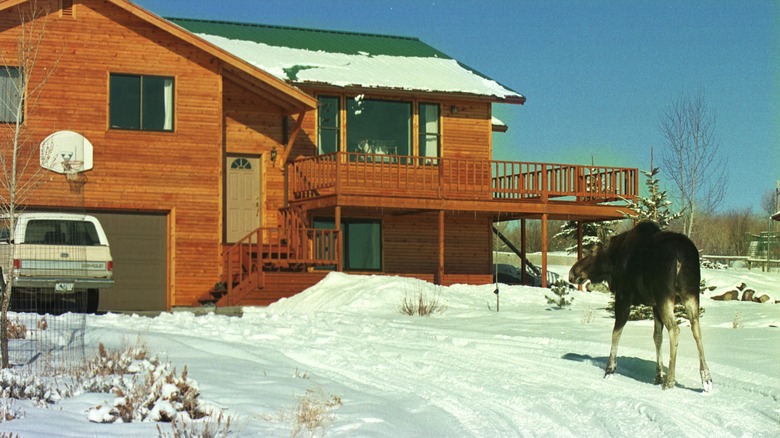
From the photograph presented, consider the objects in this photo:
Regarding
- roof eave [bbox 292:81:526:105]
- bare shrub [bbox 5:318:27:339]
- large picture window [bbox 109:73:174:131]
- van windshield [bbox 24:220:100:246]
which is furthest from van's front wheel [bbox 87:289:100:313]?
roof eave [bbox 292:81:526:105]

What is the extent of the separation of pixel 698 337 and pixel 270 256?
16642 millimetres

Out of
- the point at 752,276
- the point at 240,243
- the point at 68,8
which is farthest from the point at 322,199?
the point at 752,276

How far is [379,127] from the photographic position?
32.2m

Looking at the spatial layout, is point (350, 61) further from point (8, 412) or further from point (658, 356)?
point (8, 412)

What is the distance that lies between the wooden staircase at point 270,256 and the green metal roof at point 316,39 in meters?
6.89

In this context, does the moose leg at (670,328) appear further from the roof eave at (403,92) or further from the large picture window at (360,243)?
the large picture window at (360,243)

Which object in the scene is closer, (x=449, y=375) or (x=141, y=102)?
(x=449, y=375)

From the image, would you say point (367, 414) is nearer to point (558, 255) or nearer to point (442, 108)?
point (442, 108)

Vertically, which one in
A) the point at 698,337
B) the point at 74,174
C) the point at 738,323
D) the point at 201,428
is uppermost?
the point at 74,174

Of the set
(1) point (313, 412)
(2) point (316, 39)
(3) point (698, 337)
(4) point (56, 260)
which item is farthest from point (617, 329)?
(2) point (316, 39)

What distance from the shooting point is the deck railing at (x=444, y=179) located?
2972 cm

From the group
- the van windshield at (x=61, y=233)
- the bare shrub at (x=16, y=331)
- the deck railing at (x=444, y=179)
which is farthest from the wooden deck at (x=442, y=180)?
the bare shrub at (x=16, y=331)

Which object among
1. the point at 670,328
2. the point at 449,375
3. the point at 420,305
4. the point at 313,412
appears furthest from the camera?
the point at 420,305

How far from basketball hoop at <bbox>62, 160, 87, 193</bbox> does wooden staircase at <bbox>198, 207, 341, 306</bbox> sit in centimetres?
374
